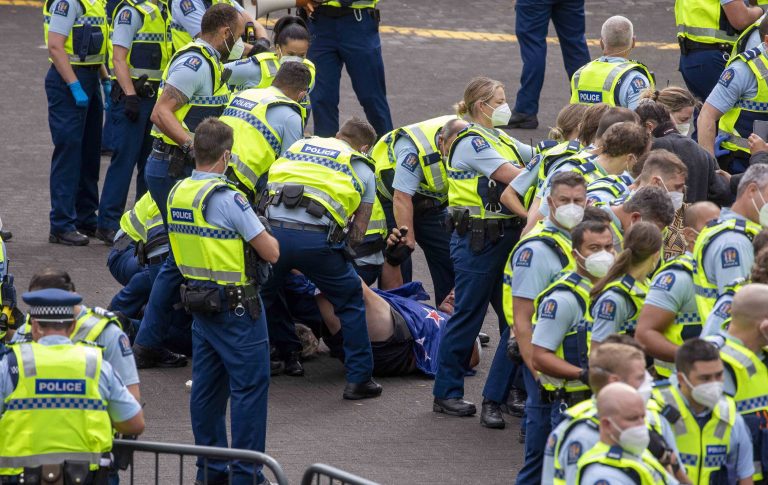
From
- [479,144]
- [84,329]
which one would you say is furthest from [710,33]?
[84,329]

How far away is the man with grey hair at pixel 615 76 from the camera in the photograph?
10.2 meters

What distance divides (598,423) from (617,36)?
520 cm

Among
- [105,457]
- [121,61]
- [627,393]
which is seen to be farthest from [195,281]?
[121,61]

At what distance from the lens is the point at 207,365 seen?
791 cm

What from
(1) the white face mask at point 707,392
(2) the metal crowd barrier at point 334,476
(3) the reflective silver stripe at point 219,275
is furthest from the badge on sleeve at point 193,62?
(1) the white face mask at point 707,392

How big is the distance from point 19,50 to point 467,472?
1052cm

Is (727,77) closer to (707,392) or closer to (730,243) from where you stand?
(730,243)

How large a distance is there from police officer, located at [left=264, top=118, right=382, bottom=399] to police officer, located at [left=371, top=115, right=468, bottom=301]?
558 millimetres

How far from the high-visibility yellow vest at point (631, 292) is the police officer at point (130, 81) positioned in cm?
543

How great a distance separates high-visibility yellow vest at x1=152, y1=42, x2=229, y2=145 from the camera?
10117 millimetres

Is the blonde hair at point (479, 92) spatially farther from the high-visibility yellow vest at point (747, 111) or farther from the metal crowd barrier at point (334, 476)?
the metal crowd barrier at point (334, 476)

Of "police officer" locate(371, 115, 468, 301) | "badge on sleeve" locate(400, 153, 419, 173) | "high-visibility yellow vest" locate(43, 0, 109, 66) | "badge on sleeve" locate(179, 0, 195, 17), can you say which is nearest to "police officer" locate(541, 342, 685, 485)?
"police officer" locate(371, 115, 468, 301)

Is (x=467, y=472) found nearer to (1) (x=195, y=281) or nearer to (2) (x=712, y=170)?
(1) (x=195, y=281)

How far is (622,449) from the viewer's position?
215 inches
